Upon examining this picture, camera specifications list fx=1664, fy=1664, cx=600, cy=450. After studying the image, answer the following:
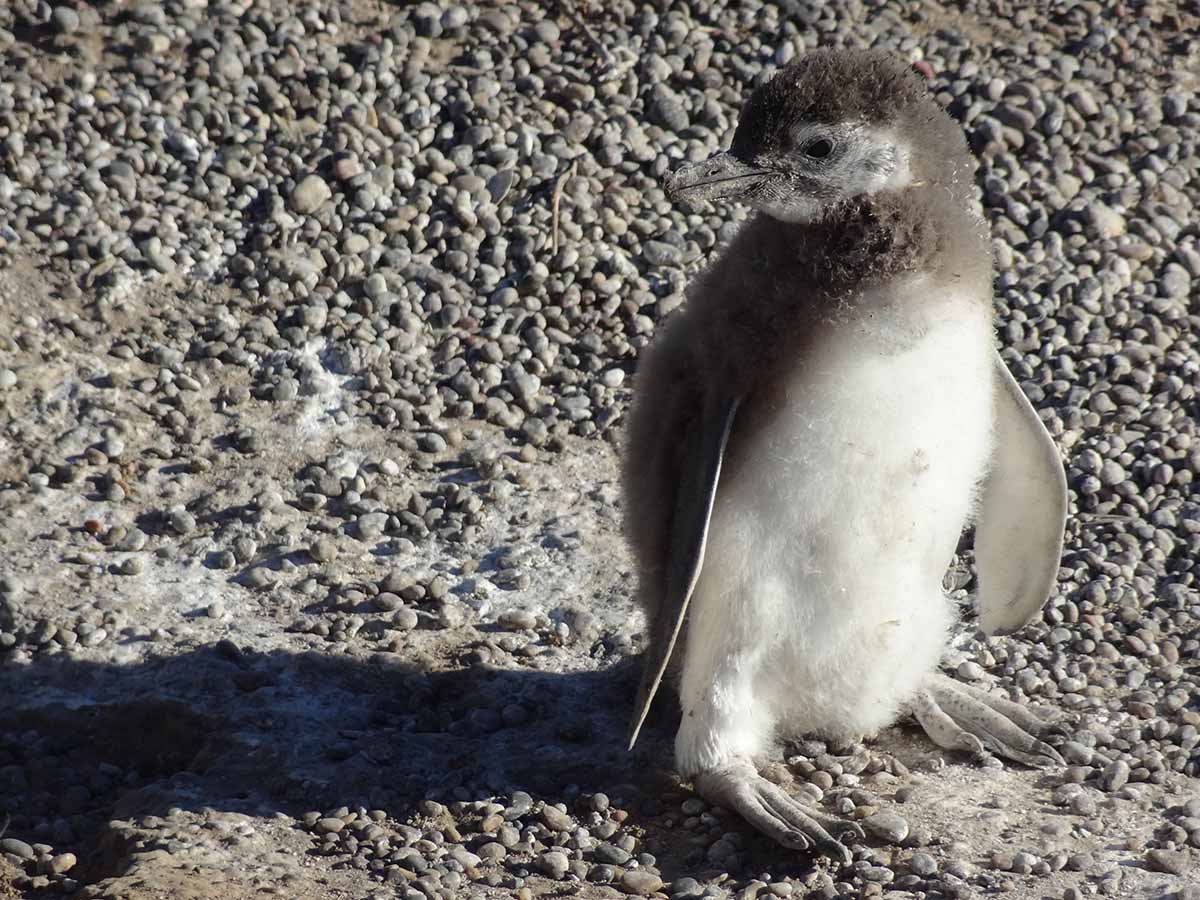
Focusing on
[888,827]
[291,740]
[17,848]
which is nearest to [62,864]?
[17,848]

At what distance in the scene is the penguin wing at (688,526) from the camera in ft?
10.1

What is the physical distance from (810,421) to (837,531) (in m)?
0.23

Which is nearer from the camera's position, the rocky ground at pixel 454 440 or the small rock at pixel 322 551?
the rocky ground at pixel 454 440

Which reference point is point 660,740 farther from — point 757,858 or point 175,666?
point 175,666

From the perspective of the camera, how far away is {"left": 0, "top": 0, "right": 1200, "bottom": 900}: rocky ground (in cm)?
324

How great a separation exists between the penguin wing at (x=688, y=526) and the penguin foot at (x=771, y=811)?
20 centimetres

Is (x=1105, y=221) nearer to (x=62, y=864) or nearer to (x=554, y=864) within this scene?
(x=554, y=864)

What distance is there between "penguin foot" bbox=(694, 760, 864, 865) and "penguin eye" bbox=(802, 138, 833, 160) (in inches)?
46.6

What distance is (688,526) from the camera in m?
3.10

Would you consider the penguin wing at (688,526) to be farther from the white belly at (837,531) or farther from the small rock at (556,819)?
the small rock at (556,819)

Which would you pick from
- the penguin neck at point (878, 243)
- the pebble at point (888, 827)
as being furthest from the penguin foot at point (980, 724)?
the penguin neck at point (878, 243)

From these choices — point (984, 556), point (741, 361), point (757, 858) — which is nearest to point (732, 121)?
point (984, 556)

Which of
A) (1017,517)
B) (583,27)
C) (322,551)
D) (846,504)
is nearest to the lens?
(846,504)

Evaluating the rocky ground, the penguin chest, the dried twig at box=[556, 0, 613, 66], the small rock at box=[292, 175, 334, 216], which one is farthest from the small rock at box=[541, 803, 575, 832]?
the dried twig at box=[556, 0, 613, 66]
